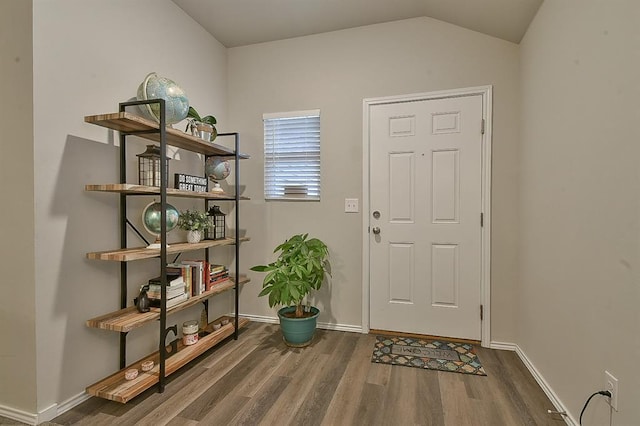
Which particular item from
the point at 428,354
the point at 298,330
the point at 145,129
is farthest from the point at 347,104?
the point at 428,354

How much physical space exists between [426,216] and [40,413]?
2800mm

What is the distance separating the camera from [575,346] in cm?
159

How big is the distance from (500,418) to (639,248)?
1140 millimetres

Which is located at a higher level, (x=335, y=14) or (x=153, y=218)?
(x=335, y=14)

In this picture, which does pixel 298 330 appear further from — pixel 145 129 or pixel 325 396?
pixel 145 129

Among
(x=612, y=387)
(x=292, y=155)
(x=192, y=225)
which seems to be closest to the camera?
(x=612, y=387)

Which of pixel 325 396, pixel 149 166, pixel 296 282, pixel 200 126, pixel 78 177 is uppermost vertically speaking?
pixel 200 126

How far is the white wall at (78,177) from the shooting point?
5.49 feet

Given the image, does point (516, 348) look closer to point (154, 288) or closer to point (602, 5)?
point (602, 5)

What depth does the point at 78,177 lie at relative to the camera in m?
1.84

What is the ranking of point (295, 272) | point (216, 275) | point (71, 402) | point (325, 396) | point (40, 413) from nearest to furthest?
point (40, 413) < point (71, 402) < point (325, 396) < point (295, 272) < point (216, 275)

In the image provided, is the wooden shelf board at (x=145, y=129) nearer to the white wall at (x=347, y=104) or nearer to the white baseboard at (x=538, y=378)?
the white wall at (x=347, y=104)

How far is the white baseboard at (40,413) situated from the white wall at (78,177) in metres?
0.04

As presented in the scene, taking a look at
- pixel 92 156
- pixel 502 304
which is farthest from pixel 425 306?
pixel 92 156
